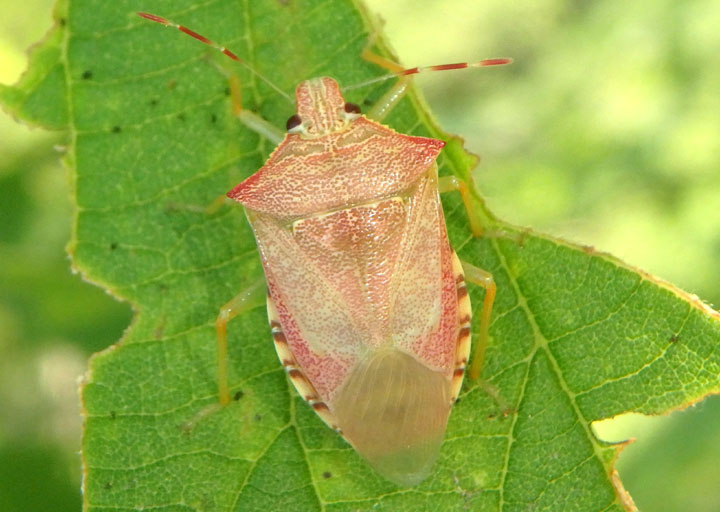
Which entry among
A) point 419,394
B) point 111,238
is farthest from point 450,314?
point 111,238

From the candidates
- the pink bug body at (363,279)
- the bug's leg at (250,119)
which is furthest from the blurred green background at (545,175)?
the pink bug body at (363,279)

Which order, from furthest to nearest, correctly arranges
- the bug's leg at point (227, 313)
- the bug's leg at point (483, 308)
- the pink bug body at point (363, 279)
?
1. the bug's leg at point (227, 313)
2. the bug's leg at point (483, 308)
3. the pink bug body at point (363, 279)

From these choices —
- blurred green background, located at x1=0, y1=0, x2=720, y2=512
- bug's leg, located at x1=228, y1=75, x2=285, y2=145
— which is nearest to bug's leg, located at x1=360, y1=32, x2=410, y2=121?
bug's leg, located at x1=228, y1=75, x2=285, y2=145

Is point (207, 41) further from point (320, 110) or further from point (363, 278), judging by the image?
point (363, 278)

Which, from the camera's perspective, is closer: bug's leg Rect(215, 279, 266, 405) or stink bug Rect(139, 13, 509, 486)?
stink bug Rect(139, 13, 509, 486)

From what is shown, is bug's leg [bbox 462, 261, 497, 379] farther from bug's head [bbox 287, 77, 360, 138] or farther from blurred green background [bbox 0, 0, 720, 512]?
blurred green background [bbox 0, 0, 720, 512]

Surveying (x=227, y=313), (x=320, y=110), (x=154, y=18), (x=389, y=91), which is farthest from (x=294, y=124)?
(x=227, y=313)

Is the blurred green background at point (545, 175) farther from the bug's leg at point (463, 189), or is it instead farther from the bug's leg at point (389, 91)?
the bug's leg at point (389, 91)
